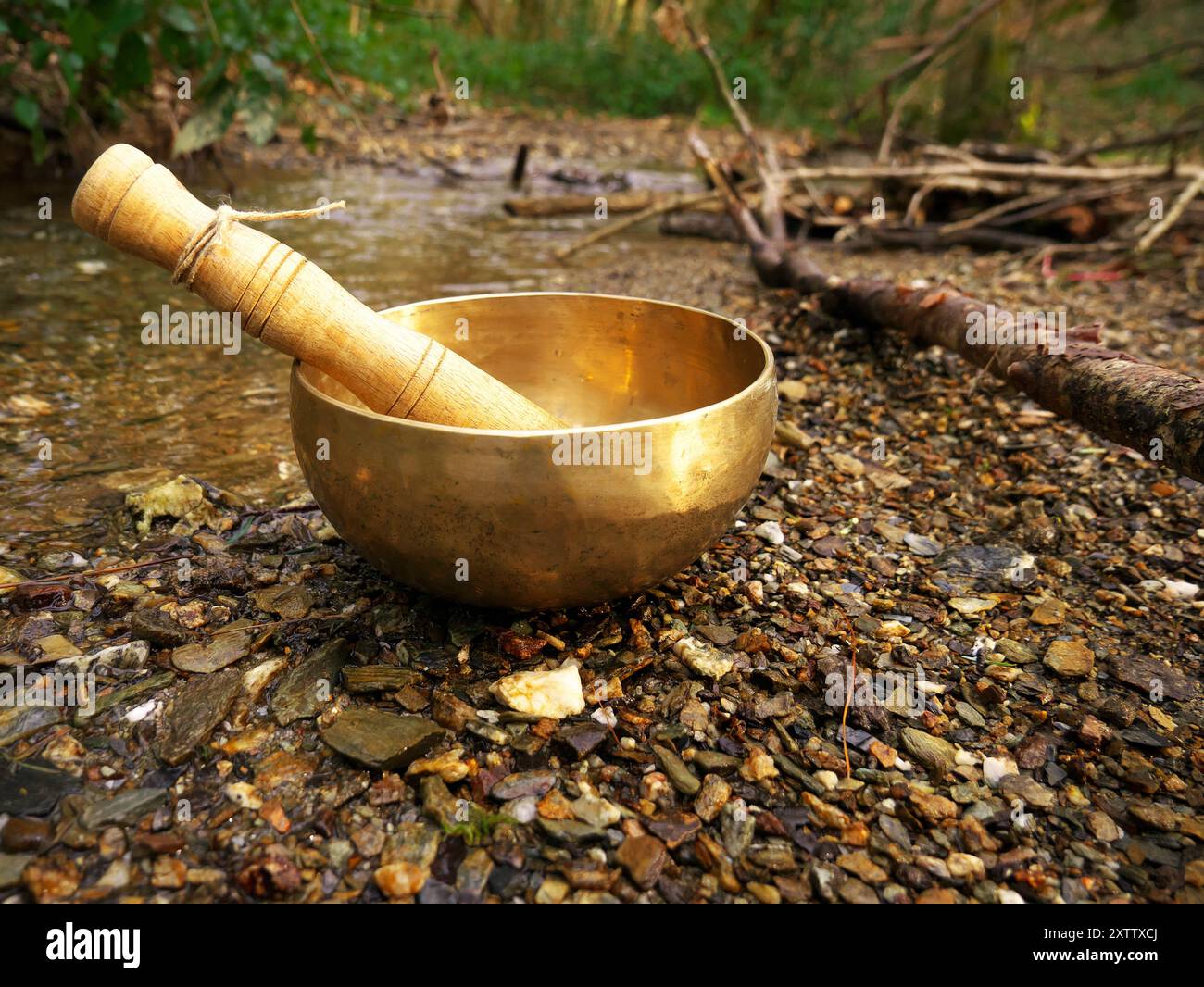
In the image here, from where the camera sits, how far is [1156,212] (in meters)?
5.32

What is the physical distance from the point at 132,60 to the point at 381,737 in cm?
353

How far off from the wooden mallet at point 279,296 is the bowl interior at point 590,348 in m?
0.49

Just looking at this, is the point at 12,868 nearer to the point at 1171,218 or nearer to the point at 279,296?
the point at 279,296

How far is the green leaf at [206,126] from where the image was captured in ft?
14.9

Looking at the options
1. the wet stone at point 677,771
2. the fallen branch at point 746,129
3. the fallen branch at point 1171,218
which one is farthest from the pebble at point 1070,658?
the fallen branch at point 746,129

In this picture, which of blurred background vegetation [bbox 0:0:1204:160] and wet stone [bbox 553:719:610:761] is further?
blurred background vegetation [bbox 0:0:1204:160]

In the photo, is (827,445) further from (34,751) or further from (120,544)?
(34,751)

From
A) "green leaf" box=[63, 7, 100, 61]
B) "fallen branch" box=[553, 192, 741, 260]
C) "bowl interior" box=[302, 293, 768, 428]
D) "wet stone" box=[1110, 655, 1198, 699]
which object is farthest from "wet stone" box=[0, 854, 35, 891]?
"fallen branch" box=[553, 192, 741, 260]

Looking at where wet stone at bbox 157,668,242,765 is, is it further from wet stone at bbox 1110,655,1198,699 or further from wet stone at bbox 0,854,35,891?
wet stone at bbox 1110,655,1198,699

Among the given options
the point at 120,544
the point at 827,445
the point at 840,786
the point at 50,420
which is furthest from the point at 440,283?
the point at 840,786

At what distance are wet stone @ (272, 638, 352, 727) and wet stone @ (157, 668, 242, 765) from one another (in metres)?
0.10

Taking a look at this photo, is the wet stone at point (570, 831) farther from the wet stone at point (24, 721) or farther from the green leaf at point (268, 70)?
the green leaf at point (268, 70)

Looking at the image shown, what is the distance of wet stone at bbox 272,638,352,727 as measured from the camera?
72.2 inches

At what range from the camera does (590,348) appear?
2.65m
